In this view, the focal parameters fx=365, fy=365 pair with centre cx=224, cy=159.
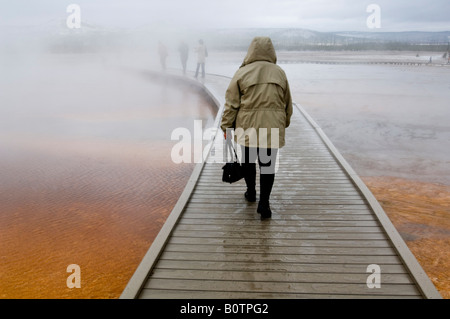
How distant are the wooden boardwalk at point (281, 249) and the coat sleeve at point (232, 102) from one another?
898 millimetres

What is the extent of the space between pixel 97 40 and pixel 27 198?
67.2 metres

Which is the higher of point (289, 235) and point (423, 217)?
point (289, 235)

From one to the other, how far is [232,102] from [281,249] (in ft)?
4.00

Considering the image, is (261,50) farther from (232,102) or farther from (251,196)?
(251,196)

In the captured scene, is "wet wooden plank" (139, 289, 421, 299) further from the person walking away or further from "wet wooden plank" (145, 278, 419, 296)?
the person walking away

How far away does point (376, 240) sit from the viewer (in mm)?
2916

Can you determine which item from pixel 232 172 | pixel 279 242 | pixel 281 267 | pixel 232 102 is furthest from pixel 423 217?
pixel 232 102

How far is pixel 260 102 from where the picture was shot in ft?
9.41

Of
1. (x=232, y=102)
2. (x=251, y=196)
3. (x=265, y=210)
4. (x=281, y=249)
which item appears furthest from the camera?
(x=251, y=196)

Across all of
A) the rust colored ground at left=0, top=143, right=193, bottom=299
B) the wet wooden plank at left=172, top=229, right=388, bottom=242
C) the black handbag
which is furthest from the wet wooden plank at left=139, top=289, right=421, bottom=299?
the rust colored ground at left=0, top=143, right=193, bottom=299

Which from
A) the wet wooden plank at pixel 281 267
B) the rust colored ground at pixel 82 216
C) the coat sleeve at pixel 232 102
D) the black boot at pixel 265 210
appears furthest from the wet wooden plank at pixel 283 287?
the rust colored ground at pixel 82 216

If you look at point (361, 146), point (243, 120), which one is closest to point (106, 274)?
point (243, 120)

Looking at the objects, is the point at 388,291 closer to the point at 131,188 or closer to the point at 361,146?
the point at 131,188

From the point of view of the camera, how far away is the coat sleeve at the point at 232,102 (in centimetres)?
292
